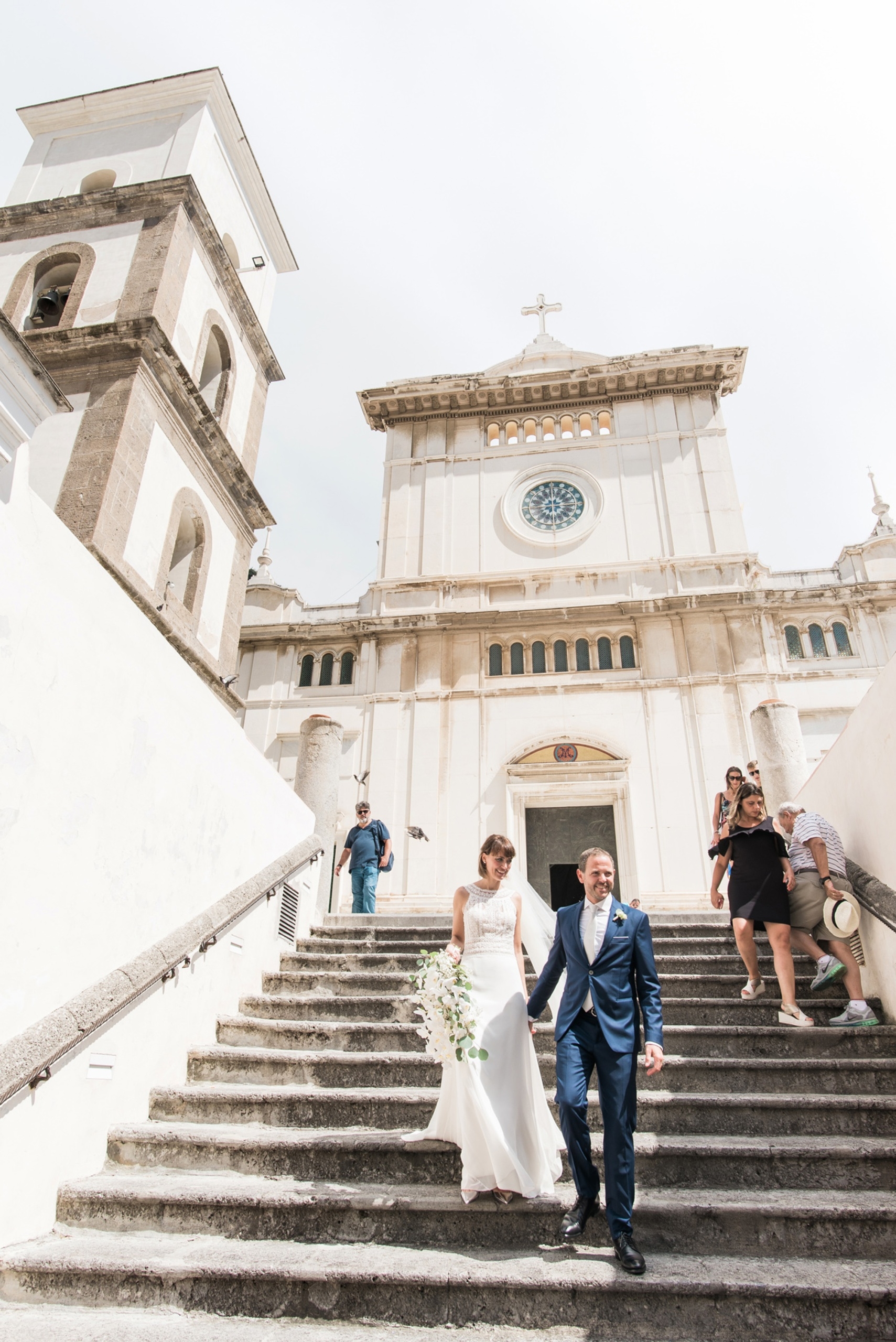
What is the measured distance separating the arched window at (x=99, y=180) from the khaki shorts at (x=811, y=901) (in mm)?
17193

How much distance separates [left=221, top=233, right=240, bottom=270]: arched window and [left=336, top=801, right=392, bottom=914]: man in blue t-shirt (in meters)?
12.3

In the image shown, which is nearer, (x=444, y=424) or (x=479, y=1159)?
(x=479, y=1159)

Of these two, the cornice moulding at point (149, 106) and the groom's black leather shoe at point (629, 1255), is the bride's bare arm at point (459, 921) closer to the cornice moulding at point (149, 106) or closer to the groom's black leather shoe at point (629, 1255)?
the groom's black leather shoe at point (629, 1255)

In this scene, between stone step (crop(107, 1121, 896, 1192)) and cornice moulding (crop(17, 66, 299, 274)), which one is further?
cornice moulding (crop(17, 66, 299, 274))

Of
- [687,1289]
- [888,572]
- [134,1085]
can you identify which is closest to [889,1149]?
[687,1289]

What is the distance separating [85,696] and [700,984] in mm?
5096

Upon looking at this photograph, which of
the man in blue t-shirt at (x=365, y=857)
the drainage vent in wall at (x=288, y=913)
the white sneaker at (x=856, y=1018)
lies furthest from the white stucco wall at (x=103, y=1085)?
the white sneaker at (x=856, y=1018)

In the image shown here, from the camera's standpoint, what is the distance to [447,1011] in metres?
4.27

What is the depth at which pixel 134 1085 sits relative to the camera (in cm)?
494

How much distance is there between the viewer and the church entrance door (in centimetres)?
1714

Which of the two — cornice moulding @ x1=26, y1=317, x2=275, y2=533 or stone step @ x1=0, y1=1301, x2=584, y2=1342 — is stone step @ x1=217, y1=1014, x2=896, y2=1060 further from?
cornice moulding @ x1=26, y1=317, x2=275, y2=533

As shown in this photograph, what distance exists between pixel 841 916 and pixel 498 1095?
324cm

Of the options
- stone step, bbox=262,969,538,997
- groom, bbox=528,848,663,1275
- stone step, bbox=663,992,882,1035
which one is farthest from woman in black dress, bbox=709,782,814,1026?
groom, bbox=528,848,663,1275

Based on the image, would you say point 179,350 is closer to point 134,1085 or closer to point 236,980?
point 236,980
